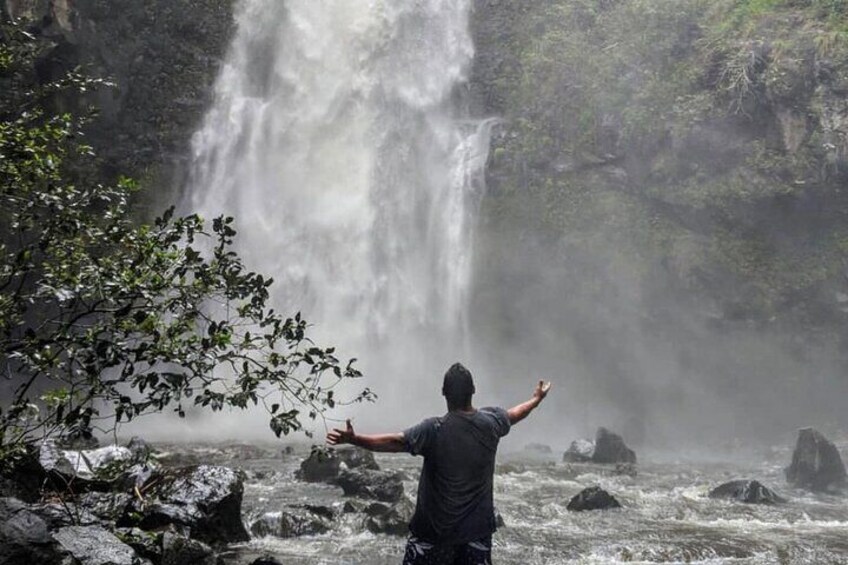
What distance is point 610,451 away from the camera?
687 inches

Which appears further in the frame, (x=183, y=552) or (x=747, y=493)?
(x=747, y=493)

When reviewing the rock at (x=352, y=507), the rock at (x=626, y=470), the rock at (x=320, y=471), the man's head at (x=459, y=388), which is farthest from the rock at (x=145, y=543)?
the rock at (x=626, y=470)

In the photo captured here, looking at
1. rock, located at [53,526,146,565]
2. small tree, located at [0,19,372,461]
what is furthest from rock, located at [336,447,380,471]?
small tree, located at [0,19,372,461]

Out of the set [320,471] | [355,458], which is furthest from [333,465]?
[355,458]

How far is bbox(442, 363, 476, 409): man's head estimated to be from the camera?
176 inches

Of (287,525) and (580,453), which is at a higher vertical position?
(580,453)

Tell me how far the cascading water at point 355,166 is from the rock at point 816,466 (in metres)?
13.9

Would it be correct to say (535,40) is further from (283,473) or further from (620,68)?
(283,473)

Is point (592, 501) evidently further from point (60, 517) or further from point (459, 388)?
point (60, 517)

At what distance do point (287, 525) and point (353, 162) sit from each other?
68.8ft

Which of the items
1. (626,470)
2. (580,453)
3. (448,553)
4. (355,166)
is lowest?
(448,553)

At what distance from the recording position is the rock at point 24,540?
527cm

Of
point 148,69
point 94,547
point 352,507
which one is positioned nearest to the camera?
point 94,547

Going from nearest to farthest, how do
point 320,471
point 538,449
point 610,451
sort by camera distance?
point 320,471 → point 610,451 → point 538,449
